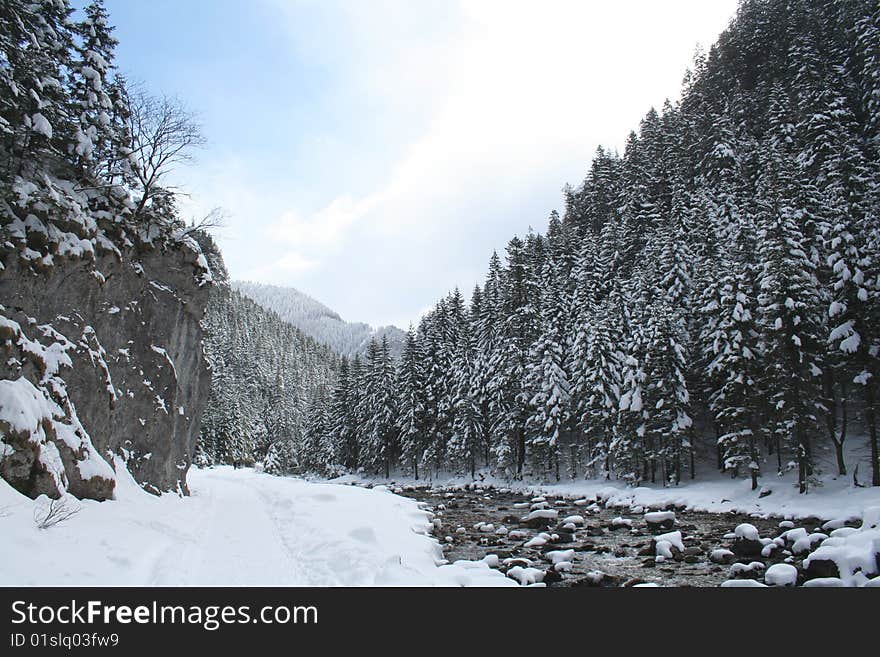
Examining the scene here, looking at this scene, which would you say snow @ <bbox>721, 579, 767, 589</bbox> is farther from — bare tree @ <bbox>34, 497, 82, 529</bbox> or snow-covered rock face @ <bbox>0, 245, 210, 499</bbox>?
snow-covered rock face @ <bbox>0, 245, 210, 499</bbox>

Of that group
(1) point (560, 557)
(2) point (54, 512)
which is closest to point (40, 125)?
(2) point (54, 512)

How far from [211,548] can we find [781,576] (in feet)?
49.0

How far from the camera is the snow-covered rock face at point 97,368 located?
37.6ft

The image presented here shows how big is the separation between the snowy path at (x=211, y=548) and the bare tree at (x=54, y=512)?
18 centimetres

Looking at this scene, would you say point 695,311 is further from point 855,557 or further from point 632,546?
point 855,557

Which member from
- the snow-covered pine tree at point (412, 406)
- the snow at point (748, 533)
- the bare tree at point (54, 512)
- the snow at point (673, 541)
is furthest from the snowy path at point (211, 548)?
the snow-covered pine tree at point (412, 406)

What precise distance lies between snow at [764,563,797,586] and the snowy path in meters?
6.98

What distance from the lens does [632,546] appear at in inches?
720

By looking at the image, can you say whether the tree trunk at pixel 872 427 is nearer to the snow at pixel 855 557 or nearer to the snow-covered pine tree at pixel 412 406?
the snow at pixel 855 557

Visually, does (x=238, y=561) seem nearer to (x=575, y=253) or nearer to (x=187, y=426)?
(x=187, y=426)

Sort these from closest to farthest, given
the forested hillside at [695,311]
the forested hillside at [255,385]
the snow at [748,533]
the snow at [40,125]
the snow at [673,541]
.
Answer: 1. the snow at [40,125]
2. the snow at [673,541]
3. the snow at [748,533]
4. the forested hillside at [695,311]
5. the forested hillside at [255,385]

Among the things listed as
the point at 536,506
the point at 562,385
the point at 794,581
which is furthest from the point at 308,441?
the point at 794,581
